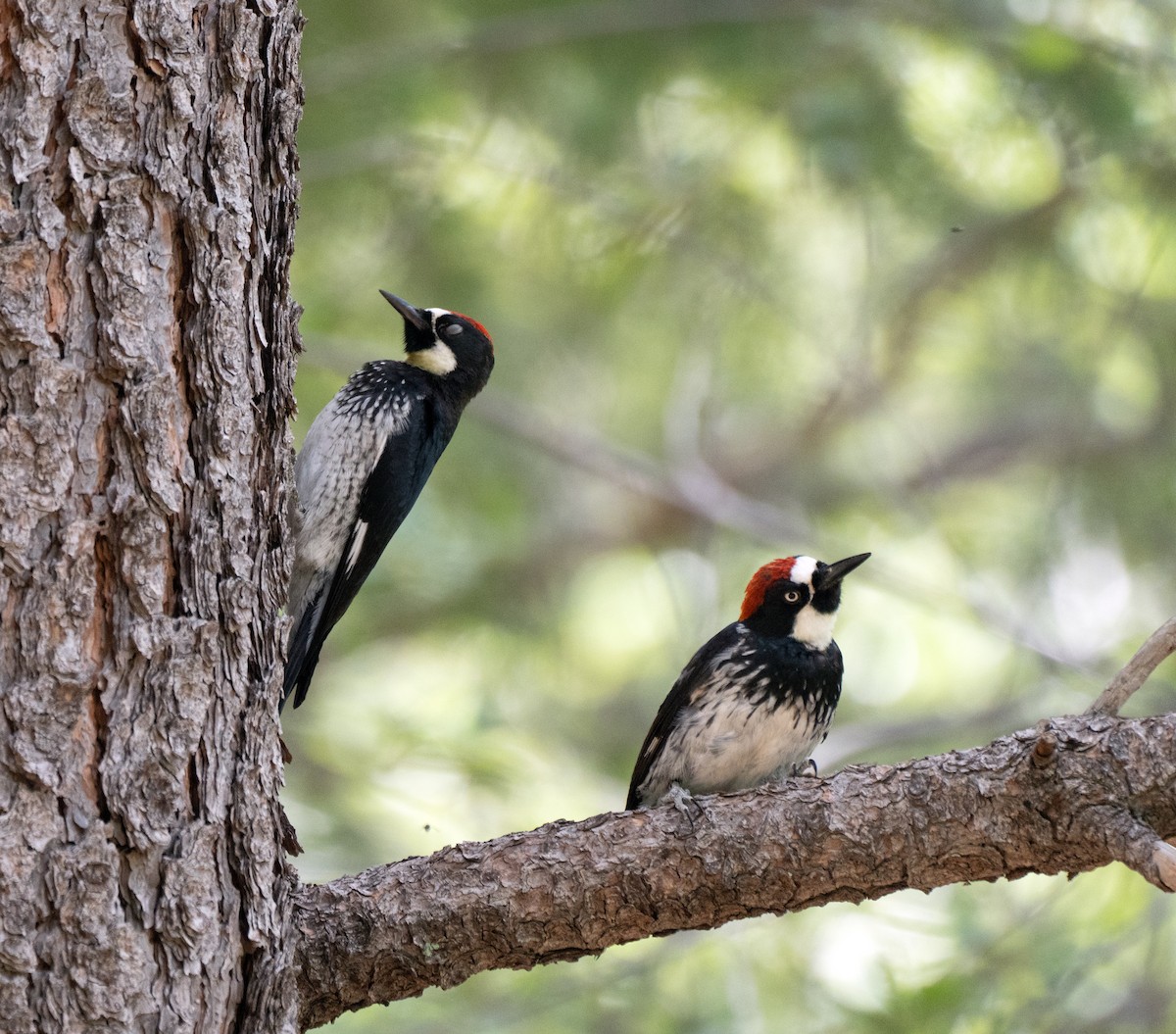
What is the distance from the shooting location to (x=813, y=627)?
3615 millimetres

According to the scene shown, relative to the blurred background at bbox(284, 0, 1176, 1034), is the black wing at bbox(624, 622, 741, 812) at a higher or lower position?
lower

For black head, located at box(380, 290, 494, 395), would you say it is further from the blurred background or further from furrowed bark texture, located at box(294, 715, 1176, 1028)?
furrowed bark texture, located at box(294, 715, 1176, 1028)

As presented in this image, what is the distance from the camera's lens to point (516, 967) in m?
2.42

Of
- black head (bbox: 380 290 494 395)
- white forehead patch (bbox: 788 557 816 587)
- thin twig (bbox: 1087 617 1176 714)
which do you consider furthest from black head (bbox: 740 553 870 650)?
thin twig (bbox: 1087 617 1176 714)

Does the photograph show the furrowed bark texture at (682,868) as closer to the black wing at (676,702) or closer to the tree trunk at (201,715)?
the tree trunk at (201,715)

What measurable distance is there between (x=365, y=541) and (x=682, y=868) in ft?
5.11

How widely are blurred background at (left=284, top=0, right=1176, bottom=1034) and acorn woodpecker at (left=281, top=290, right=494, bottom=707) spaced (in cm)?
173

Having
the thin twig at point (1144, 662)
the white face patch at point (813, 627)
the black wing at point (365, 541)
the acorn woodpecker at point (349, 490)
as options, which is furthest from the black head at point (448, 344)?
the thin twig at point (1144, 662)

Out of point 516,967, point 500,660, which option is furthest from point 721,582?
point 516,967

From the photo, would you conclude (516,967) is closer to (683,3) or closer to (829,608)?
(829,608)

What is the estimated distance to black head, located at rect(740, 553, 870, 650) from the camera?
3.59m

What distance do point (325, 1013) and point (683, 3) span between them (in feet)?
14.4

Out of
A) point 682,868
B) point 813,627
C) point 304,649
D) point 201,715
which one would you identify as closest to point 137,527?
point 201,715

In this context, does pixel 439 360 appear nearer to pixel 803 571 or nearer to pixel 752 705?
pixel 803 571
